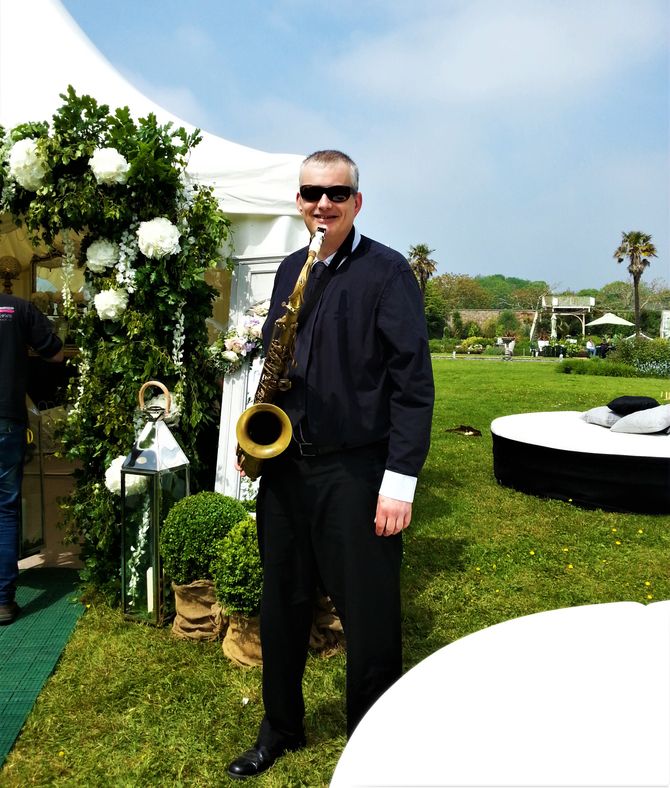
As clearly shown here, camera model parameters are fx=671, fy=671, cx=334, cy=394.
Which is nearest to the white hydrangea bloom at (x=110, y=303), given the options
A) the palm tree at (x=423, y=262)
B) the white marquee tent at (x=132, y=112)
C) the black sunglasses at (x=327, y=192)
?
the white marquee tent at (x=132, y=112)

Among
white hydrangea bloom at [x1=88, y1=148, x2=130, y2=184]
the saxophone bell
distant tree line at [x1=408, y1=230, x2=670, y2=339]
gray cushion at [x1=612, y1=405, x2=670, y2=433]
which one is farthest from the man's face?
distant tree line at [x1=408, y1=230, x2=670, y2=339]

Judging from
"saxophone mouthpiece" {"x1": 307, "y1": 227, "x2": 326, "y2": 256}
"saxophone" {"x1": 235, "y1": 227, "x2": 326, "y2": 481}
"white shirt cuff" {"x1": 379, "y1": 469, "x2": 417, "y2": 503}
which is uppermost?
"saxophone mouthpiece" {"x1": 307, "y1": 227, "x2": 326, "y2": 256}

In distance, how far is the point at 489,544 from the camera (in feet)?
17.3

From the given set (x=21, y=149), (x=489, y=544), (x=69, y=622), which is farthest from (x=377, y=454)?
(x=489, y=544)

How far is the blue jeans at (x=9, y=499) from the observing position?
3883 mm

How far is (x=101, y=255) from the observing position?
12.8 ft

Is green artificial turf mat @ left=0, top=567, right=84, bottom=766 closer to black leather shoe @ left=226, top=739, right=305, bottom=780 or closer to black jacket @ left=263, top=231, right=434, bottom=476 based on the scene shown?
black leather shoe @ left=226, top=739, right=305, bottom=780

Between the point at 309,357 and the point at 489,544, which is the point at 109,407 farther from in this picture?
the point at 489,544

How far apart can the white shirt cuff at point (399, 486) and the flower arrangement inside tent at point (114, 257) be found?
222cm

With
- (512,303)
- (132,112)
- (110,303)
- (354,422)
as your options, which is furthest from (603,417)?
(512,303)

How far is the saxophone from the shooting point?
2.21 m

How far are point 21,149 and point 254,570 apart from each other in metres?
2.64

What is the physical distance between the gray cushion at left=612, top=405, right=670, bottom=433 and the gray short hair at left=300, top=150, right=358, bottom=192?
483cm

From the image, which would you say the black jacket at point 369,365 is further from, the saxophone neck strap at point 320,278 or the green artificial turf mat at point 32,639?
the green artificial turf mat at point 32,639
